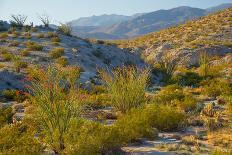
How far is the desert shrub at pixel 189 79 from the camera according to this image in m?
22.6

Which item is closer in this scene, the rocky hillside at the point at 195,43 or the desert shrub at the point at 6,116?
the desert shrub at the point at 6,116

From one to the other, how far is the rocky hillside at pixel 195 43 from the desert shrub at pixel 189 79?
759 cm

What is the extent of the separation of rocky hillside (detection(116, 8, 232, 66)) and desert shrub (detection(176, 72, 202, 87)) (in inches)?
299

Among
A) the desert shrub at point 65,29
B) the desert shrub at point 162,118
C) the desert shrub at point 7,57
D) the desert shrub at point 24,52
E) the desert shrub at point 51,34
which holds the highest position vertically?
the desert shrub at point 65,29

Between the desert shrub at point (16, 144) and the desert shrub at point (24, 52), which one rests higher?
the desert shrub at point (24, 52)

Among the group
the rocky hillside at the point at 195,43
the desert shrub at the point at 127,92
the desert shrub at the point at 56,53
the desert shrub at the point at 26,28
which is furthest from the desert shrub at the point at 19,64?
the rocky hillside at the point at 195,43

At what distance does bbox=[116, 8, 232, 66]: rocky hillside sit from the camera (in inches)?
1423

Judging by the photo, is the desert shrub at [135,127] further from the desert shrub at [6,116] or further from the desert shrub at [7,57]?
the desert shrub at [7,57]

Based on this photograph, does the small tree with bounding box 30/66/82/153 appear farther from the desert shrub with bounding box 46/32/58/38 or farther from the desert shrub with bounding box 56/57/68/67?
the desert shrub with bounding box 46/32/58/38

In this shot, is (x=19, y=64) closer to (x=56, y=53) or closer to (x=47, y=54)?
(x=56, y=53)

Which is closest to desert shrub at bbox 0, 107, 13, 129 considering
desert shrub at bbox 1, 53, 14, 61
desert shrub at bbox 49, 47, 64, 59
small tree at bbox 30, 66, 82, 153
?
small tree at bbox 30, 66, 82, 153

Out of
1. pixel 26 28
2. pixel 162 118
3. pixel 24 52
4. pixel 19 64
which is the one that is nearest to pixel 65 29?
pixel 26 28

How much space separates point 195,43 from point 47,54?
17506mm

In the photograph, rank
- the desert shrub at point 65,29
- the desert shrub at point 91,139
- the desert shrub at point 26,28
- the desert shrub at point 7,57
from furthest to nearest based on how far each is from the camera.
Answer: the desert shrub at point 65,29 → the desert shrub at point 26,28 → the desert shrub at point 7,57 → the desert shrub at point 91,139
